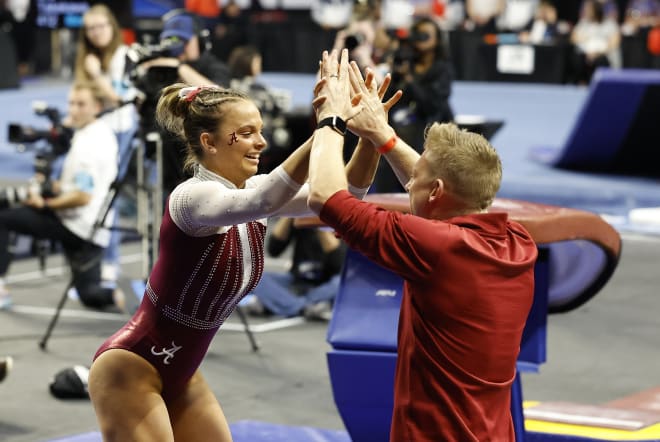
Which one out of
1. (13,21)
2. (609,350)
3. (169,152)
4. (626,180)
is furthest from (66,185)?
(13,21)

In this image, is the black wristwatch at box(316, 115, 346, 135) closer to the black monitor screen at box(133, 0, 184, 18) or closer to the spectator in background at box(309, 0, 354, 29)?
the black monitor screen at box(133, 0, 184, 18)

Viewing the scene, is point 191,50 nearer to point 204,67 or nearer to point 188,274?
point 204,67

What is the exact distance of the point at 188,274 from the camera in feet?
10.6

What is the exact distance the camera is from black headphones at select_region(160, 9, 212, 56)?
6723mm

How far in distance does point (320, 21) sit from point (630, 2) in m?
6.42

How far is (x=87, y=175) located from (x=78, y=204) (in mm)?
194

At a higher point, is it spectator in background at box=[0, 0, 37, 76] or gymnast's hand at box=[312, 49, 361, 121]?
gymnast's hand at box=[312, 49, 361, 121]

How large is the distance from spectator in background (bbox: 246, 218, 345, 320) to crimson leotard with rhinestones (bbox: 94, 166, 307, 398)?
3755mm

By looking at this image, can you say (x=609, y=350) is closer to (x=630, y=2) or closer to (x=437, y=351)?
(x=437, y=351)

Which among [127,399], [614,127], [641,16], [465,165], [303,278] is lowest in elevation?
[303,278]

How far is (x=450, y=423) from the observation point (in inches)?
110

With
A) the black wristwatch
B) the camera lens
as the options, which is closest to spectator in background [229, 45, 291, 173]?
the camera lens

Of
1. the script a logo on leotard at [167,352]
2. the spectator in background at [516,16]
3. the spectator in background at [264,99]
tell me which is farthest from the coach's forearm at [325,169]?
the spectator in background at [516,16]

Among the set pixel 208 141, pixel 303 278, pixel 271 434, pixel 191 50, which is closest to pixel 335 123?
pixel 208 141
